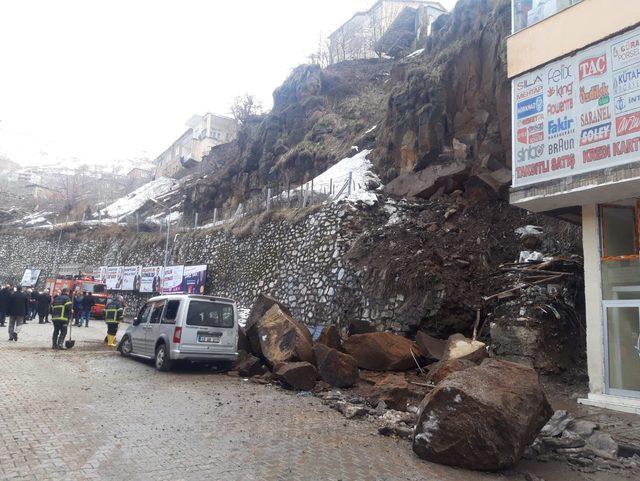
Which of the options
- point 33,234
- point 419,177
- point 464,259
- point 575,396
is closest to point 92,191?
point 33,234

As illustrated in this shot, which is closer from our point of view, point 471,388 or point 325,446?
point 471,388


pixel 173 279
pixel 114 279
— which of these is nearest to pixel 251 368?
pixel 173 279

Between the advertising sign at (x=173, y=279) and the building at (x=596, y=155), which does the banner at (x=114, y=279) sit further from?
the building at (x=596, y=155)

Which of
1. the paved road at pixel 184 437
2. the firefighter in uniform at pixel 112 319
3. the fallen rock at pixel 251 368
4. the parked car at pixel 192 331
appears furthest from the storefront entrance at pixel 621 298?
the firefighter in uniform at pixel 112 319

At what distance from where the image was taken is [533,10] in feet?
36.0

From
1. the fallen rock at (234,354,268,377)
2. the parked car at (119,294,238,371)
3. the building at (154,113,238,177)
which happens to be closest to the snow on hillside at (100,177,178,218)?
the building at (154,113,238,177)

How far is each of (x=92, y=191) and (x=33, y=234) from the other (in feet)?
97.4

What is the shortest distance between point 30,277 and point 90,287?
14318 mm

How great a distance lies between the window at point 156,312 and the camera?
463 inches

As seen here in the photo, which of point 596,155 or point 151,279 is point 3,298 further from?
point 596,155

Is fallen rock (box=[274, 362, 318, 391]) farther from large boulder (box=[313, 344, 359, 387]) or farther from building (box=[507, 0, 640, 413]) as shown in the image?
building (box=[507, 0, 640, 413])

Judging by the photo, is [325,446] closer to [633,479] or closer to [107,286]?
[633,479]

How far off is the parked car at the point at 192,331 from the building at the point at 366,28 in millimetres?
39890

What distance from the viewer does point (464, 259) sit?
13.9 m
